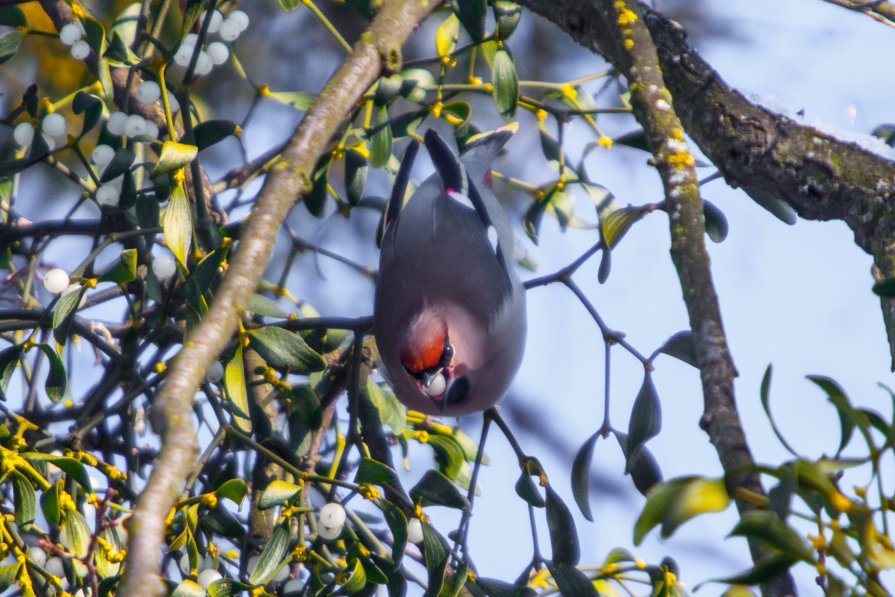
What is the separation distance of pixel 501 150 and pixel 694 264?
3.99 ft

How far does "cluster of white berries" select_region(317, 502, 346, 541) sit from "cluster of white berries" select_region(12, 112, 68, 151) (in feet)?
2.08

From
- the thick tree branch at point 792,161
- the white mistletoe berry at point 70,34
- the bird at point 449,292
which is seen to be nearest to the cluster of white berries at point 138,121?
the white mistletoe berry at point 70,34

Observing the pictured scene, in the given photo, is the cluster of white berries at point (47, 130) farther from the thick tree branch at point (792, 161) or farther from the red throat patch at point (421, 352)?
the thick tree branch at point (792, 161)

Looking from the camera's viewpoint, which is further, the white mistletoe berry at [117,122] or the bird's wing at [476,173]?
the bird's wing at [476,173]

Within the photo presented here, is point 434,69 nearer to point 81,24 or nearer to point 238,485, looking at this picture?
point 81,24

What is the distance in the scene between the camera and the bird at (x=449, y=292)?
5.67 feet

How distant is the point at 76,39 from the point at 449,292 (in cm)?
76

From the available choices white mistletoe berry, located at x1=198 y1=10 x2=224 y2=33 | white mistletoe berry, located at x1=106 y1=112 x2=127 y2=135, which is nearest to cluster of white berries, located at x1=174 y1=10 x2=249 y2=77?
white mistletoe berry, located at x1=198 y1=10 x2=224 y2=33

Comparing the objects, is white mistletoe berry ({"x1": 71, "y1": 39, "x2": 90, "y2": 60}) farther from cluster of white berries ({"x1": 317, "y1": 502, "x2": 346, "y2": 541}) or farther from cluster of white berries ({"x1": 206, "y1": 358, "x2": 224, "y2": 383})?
cluster of white berries ({"x1": 317, "y1": 502, "x2": 346, "y2": 541})

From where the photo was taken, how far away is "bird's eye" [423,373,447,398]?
1.72 m

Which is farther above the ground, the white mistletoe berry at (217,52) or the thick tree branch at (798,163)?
the white mistletoe berry at (217,52)

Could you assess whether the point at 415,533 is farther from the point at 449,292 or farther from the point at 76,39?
the point at 76,39

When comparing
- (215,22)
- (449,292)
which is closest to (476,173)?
(449,292)

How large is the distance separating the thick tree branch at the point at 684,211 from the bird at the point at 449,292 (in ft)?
1.41
